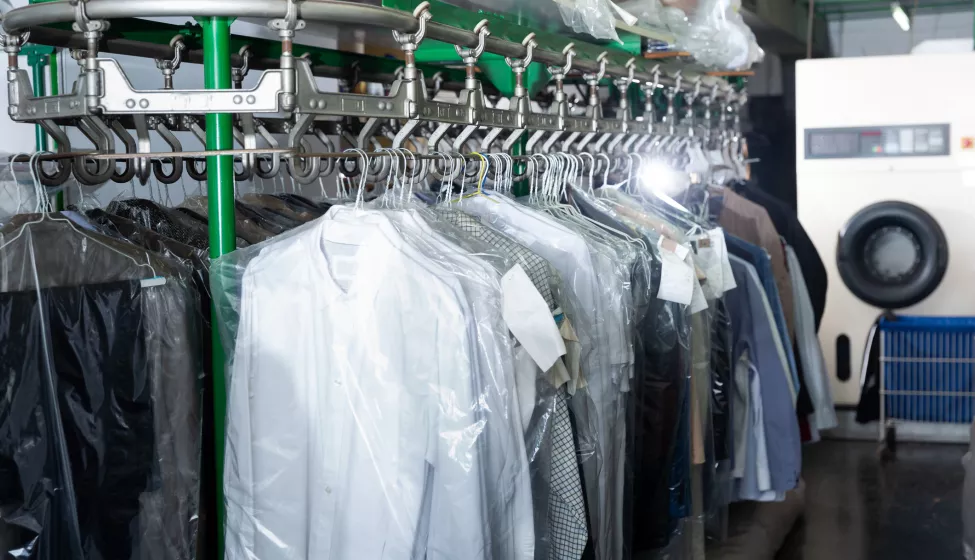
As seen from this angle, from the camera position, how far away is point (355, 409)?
168 cm

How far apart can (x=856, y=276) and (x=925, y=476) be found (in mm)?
1155

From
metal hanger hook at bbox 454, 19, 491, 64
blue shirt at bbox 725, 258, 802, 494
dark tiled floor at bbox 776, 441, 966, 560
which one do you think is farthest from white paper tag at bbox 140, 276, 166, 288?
dark tiled floor at bbox 776, 441, 966, 560

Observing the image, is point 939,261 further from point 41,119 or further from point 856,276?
point 41,119

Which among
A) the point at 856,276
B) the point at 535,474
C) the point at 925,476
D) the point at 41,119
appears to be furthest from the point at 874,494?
the point at 41,119

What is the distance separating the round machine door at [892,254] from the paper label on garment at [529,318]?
407cm

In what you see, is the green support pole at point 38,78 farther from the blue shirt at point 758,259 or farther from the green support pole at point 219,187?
the blue shirt at point 758,259

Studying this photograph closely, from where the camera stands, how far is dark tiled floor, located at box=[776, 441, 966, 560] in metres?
3.83

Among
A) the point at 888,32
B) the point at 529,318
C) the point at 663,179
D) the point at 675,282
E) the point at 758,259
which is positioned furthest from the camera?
the point at 888,32

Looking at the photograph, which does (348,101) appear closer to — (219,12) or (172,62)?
(219,12)

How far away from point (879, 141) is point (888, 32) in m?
3.28

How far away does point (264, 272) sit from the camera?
1.72 meters

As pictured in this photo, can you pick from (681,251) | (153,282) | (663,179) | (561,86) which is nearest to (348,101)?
(153,282)

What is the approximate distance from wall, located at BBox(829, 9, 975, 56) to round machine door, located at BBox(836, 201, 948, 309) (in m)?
3.20

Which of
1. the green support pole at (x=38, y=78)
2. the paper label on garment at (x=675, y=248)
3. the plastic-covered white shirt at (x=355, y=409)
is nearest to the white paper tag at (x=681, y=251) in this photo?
Answer: the paper label on garment at (x=675, y=248)
